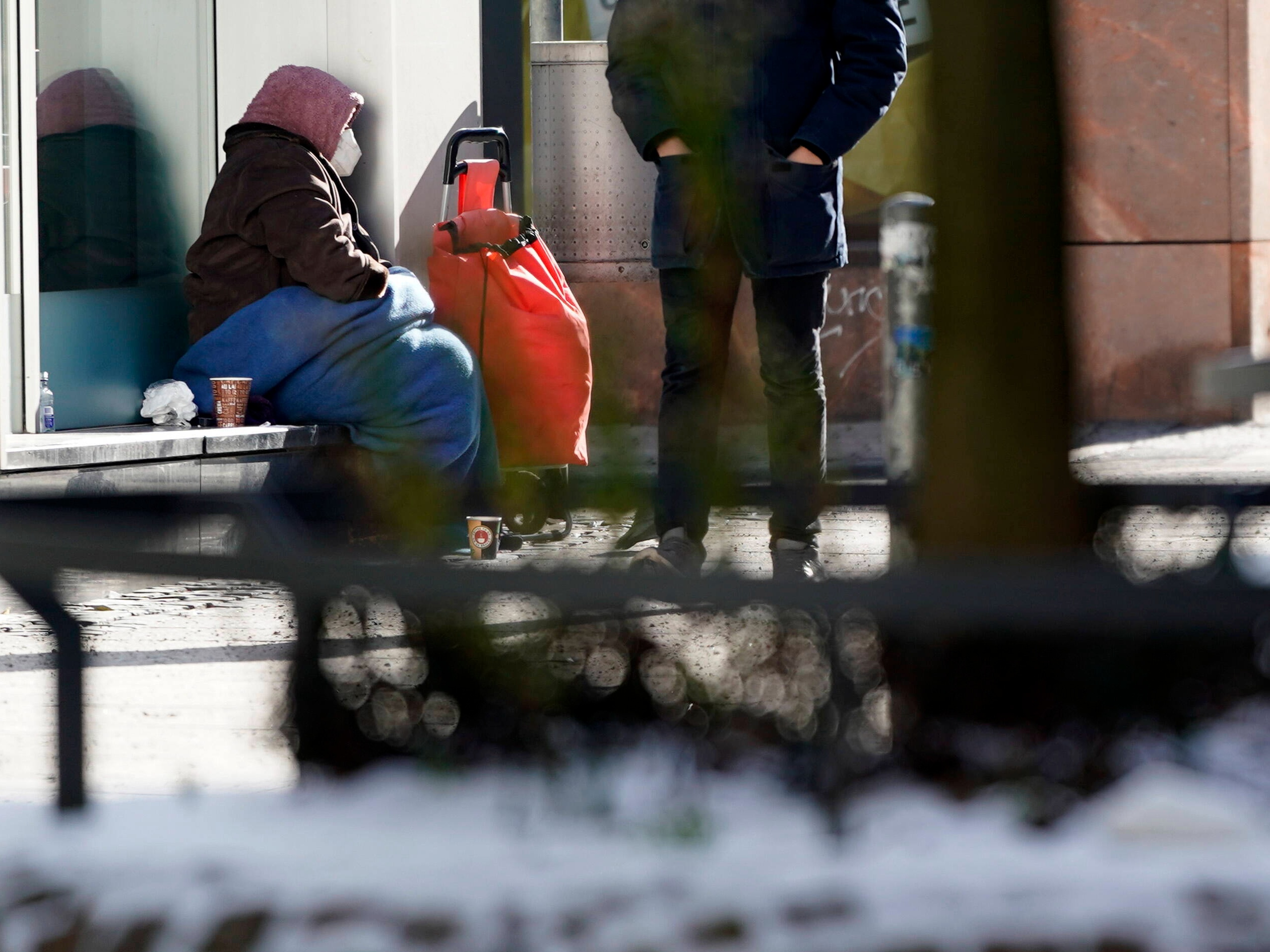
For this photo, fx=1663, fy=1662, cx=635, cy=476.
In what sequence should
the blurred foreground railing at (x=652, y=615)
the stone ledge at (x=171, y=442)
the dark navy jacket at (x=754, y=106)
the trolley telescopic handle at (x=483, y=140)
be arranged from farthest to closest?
the trolley telescopic handle at (x=483, y=140) → the stone ledge at (x=171, y=442) → the dark navy jacket at (x=754, y=106) → the blurred foreground railing at (x=652, y=615)

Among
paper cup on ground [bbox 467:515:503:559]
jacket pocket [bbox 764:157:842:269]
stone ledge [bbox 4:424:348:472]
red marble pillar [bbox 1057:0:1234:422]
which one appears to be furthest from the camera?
red marble pillar [bbox 1057:0:1234:422]

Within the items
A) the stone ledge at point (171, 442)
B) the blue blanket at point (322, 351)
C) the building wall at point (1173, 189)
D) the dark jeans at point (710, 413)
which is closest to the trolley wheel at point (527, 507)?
the dark jeans at point (710, 413)

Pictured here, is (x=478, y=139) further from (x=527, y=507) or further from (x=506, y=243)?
(x=527, y=507)

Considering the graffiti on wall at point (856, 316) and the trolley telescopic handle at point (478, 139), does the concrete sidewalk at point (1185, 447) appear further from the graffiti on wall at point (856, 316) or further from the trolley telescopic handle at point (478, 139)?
the trolley telescopic handle at point (478, 139)

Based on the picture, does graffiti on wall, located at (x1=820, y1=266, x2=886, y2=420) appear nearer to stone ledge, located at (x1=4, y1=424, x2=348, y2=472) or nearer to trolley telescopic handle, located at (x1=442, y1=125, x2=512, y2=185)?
trolley telescopic handle, located at (x1=442, y1=125, x2=512, y2=185)

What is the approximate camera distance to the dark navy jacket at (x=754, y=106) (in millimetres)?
1450

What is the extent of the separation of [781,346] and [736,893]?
166 centimetres

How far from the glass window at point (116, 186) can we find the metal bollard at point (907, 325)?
8.29ft

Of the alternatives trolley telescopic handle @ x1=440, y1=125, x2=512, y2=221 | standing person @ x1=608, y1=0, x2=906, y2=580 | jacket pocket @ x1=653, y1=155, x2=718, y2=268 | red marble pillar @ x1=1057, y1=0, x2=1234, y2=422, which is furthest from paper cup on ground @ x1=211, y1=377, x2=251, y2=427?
red marble pillar @ x1=1057, y1=0, x2=1234, y2=422

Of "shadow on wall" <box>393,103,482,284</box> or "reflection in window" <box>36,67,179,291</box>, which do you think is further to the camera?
"shadow on wall" <box>393,103,482,284</box>

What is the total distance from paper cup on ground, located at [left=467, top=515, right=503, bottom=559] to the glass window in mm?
3359

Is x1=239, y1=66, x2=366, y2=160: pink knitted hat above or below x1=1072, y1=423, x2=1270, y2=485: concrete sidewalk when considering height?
above

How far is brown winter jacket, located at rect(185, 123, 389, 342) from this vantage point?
15.4 feet

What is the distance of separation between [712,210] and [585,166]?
5.54 metres
